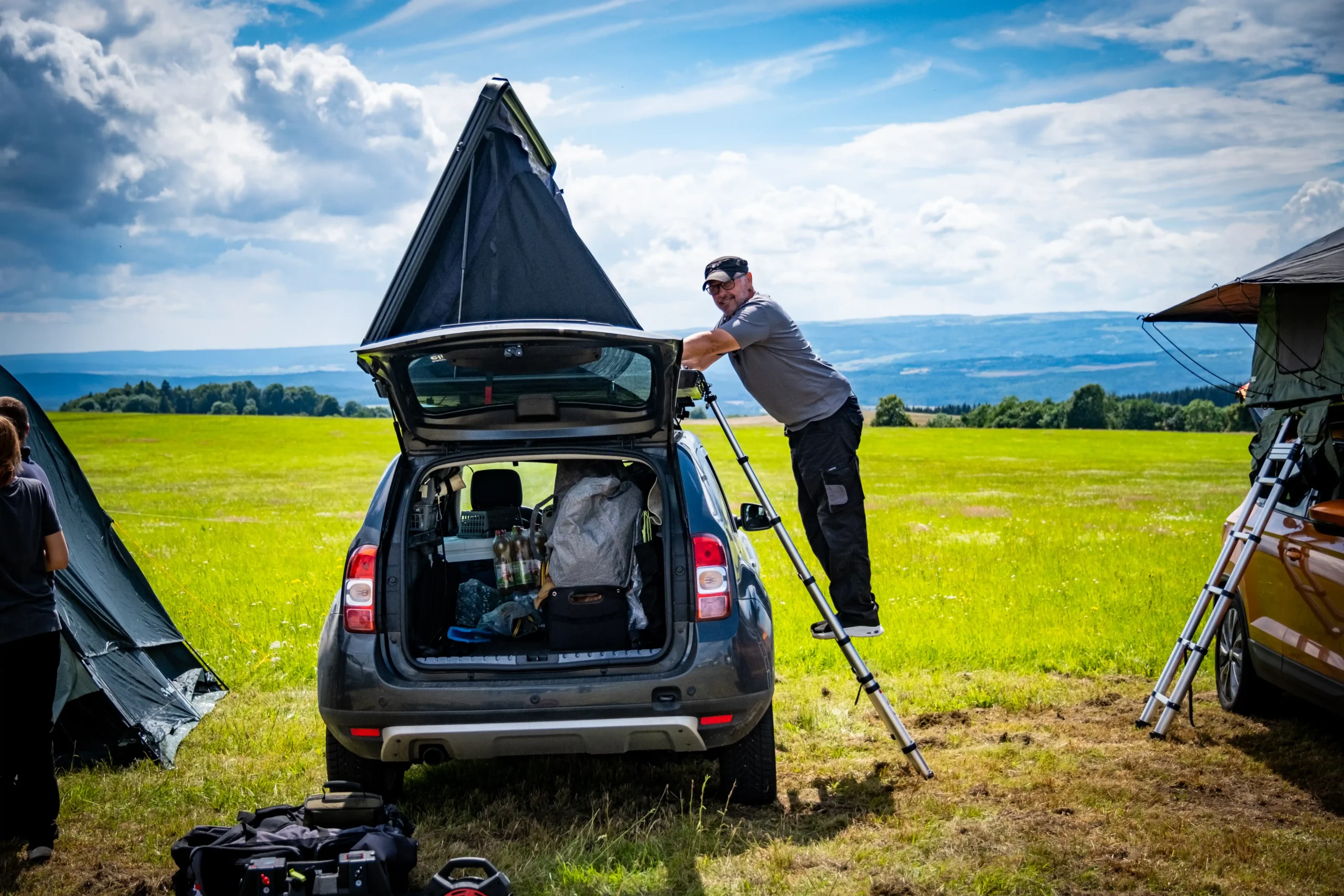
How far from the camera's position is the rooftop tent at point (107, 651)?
20.4 feet

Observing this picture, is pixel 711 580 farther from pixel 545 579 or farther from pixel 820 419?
pixel 820 419

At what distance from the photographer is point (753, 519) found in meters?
6.14

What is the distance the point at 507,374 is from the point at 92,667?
3.21 m

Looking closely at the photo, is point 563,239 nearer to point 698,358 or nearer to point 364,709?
point 698,358

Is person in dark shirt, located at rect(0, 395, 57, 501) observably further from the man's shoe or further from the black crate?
the man's shoe

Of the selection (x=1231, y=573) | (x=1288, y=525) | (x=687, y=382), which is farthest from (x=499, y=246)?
(x=1288, y=525)

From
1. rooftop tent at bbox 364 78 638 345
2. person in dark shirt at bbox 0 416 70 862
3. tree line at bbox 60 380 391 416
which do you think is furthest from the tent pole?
tree line at bbox 60 380 391 416

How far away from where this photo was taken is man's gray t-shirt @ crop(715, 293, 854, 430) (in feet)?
21.3

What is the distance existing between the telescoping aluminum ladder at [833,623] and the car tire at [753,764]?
2.49ft

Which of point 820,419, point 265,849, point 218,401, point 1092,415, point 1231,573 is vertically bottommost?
point 1092,415

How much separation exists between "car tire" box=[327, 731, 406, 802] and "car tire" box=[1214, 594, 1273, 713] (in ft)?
16.5

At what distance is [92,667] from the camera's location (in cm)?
633

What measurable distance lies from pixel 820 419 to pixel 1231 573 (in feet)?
8.62

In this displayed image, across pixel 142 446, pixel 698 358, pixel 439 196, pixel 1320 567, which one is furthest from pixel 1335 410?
pixel 142 446
